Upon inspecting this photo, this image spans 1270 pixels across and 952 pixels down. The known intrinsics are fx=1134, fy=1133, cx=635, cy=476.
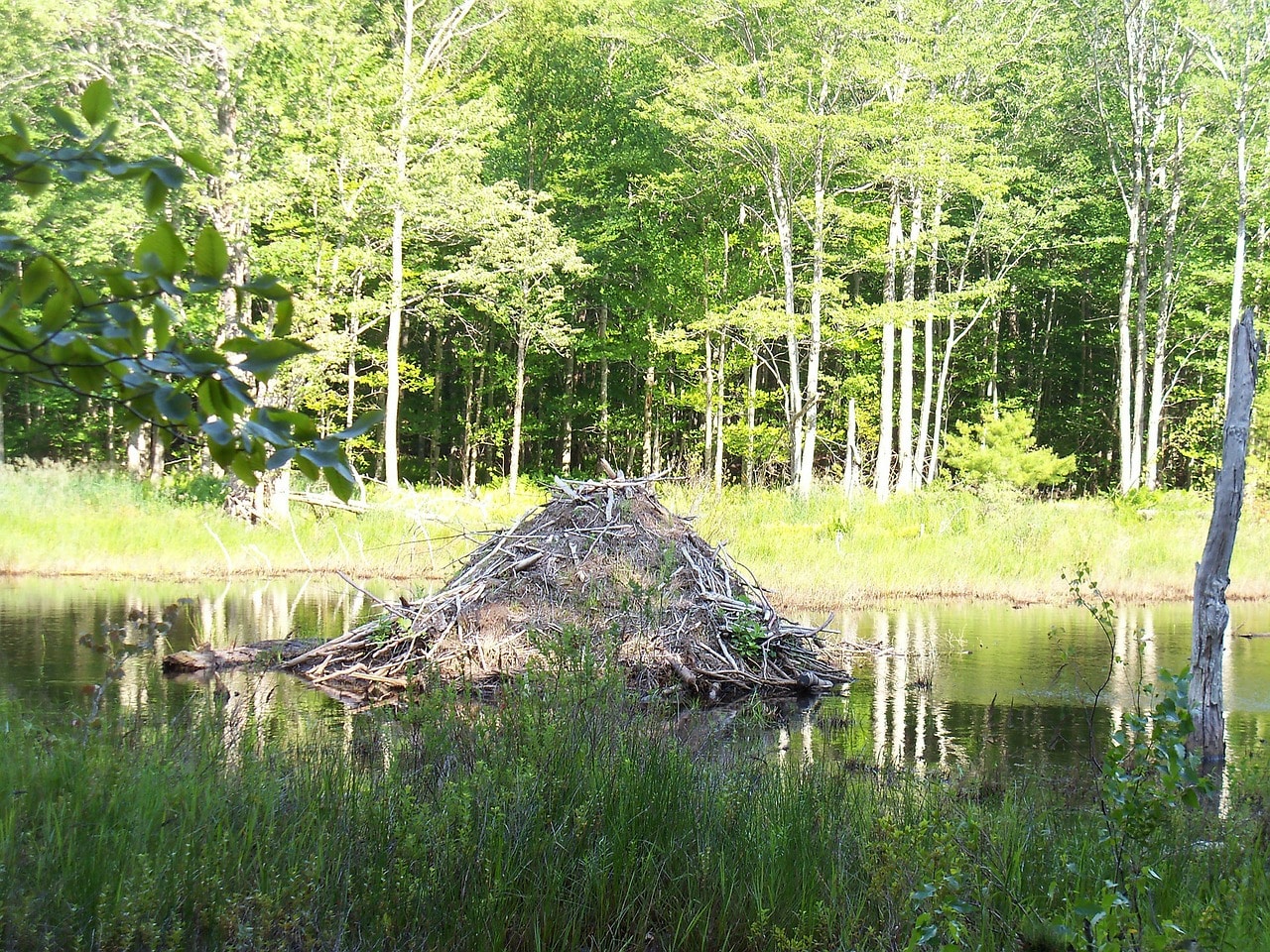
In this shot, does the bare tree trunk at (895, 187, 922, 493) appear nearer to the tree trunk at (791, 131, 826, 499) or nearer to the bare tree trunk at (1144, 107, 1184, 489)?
the tree trunk at (791, 131, 826, 499)

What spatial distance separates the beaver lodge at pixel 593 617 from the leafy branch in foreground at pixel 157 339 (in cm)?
704

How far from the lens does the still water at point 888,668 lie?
7.63m

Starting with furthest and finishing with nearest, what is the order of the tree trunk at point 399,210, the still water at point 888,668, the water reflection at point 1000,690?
the tree trunk at point 399,210 < the still water at point 888,668 < the water reflection at point 1000,690

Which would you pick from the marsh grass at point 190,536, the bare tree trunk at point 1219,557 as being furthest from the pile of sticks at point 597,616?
the marsh grass at point 190,536

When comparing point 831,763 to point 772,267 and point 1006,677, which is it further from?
point 772,267

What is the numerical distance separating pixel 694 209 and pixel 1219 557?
2681cm

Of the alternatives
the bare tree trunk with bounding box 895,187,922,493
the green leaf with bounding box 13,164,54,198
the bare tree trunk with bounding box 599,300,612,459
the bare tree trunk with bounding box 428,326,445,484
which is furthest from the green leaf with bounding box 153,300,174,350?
the bare tree trunk with bounding box 428,326,445,484

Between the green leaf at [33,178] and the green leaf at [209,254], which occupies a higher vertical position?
the green leaf at [33,178]

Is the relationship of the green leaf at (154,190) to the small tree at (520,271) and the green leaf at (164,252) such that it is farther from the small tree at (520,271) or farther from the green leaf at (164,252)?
the small tree at (520,271)

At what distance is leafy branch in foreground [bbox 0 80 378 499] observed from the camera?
4.83ft

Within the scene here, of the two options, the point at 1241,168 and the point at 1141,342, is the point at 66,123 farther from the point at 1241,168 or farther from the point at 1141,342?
the point at 1141,342

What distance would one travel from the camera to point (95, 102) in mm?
1553

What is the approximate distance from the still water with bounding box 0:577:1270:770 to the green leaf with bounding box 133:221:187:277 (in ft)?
15.7

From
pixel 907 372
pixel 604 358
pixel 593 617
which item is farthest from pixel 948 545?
pixel 604 358
